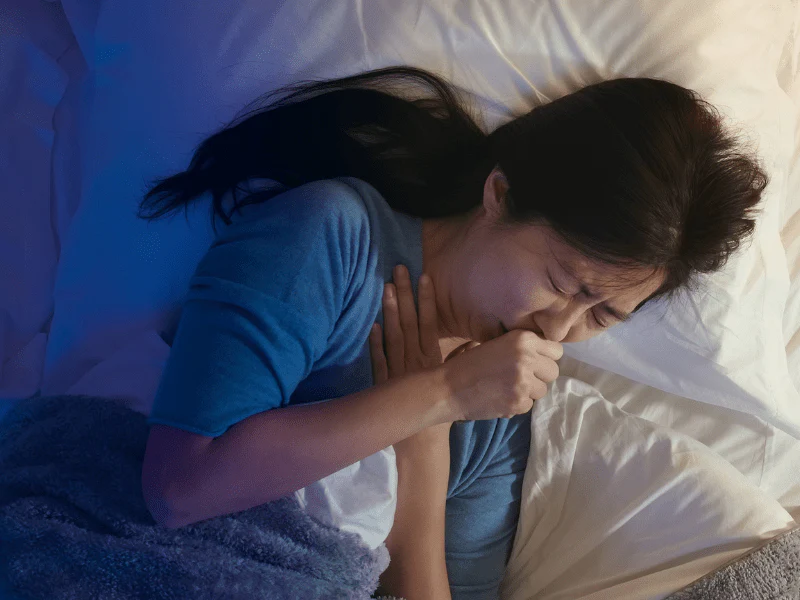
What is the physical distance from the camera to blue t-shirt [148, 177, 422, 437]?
76 cm

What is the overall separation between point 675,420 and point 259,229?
807 mm

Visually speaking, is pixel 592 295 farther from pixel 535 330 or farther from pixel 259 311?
pixel 259 311

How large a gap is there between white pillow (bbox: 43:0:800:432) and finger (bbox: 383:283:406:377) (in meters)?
0.27

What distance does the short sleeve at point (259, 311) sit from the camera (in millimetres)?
755

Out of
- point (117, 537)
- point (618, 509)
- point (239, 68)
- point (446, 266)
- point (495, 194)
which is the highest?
point (239, 68)

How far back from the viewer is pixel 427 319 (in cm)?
97

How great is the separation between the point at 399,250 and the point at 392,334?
0.11 m

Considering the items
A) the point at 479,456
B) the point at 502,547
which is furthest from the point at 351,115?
the point at 502,547

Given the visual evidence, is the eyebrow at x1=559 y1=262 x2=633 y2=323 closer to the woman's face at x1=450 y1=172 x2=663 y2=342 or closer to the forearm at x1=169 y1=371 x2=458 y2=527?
the woman's face at x1=450 y1=172 x2=663 y2=342

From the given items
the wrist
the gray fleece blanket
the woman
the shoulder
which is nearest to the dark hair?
the woman

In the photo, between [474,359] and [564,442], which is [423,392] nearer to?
[474,359]

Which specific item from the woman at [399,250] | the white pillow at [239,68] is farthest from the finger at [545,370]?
the white pillow at [239,68]

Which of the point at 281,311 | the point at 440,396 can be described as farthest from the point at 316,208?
the point at 440,396

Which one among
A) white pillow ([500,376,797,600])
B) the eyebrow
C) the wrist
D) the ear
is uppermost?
the ear
